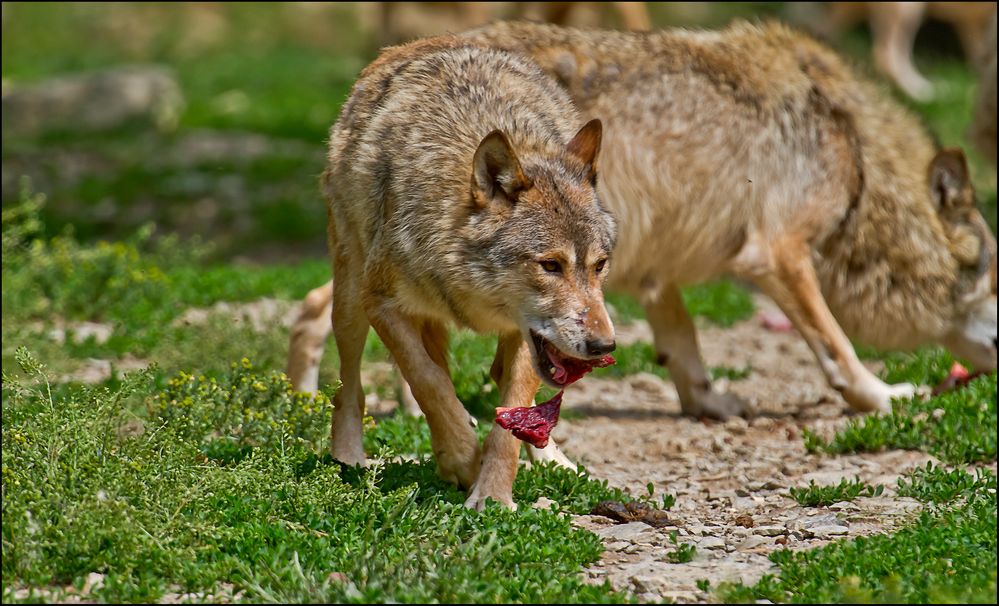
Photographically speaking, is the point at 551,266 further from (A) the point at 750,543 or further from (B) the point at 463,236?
(A) the point at 750,543

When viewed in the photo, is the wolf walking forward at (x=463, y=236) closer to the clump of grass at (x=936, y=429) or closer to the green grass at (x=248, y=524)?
the green grass at (x=248, y=524)

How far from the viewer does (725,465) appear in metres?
6.77

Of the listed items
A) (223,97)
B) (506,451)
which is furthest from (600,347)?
(223,97)

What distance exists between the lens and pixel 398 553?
451 centimetres

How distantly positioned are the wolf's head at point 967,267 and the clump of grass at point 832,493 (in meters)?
2.88

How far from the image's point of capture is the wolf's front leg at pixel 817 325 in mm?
7781

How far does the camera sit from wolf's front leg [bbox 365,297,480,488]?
17.5 ft

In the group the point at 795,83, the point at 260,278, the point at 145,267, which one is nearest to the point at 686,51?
the point at 795,83

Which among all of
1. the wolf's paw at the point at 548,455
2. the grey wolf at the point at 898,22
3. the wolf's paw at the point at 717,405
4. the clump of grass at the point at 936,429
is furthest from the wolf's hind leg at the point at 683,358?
the grey wolf at the point at 898,22

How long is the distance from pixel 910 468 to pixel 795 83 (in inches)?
113

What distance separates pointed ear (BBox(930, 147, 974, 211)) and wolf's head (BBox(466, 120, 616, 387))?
12.6ft

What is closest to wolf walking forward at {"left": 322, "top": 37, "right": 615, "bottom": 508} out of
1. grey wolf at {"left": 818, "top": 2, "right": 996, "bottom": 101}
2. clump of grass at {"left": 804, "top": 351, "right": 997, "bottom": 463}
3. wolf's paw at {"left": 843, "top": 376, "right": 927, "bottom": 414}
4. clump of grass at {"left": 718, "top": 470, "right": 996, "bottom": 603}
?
clump of grass at {"left": 718, "top": 470, "right": 996, "bottom": 603}

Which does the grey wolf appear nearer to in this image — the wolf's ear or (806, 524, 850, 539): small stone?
(806, 524, 850, 539): small stone

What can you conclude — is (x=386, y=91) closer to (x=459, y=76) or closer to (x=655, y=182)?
(x=459, y=76)
